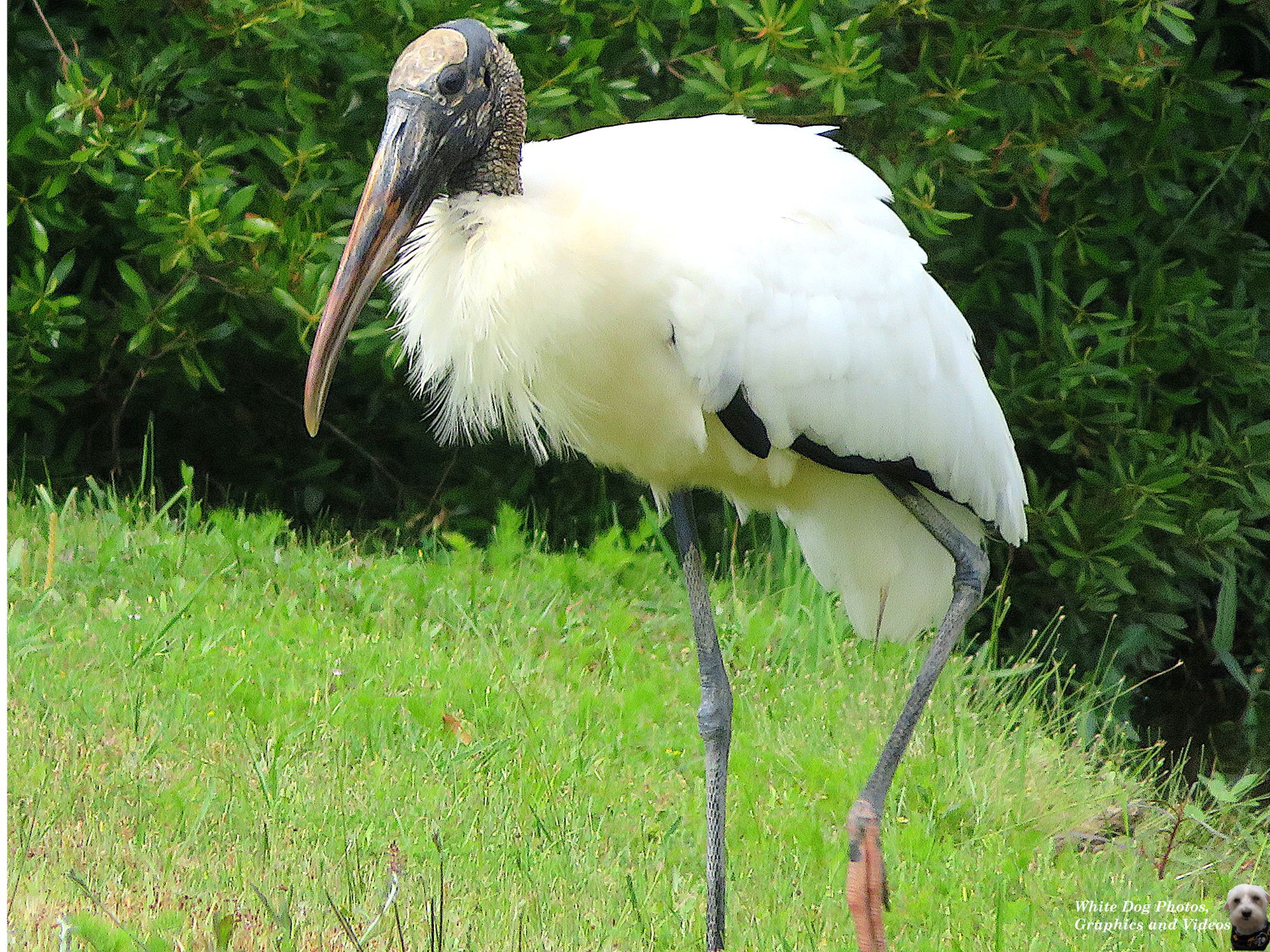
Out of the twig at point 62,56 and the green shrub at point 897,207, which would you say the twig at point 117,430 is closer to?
the green shrub at point 897,207

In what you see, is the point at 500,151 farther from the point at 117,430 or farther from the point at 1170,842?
the point at 117,430

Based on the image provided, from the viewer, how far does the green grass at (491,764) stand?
348cm

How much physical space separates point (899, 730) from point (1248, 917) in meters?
0.81

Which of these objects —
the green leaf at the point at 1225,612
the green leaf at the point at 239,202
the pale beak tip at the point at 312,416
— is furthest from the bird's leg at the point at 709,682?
the green leaf at the point at 1225,612

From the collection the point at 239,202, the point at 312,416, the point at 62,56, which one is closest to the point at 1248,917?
the point at 312,416

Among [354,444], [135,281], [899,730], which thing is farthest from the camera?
[354,444]

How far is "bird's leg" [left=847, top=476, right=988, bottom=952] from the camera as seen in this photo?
349 centimetres

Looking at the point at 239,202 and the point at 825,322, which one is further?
the point at 239,202

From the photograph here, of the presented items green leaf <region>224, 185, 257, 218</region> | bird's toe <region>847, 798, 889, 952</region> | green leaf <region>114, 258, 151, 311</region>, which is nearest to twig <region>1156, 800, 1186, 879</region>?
bird's toe <region>847, 798, 889, 952</region>

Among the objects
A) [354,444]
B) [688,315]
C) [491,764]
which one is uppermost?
[688,315]

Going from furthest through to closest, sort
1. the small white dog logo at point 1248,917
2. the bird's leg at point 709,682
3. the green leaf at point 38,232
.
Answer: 1. the green leaf at point 38,232
2. the bird's leg at point 709,682
3. the small white dog logo at point 1248,917

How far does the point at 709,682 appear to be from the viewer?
398cm

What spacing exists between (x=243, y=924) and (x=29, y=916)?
399 millimetres

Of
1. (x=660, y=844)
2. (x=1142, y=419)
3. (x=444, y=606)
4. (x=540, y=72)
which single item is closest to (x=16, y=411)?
(x=444, y=606)
